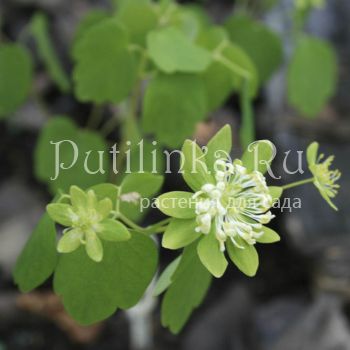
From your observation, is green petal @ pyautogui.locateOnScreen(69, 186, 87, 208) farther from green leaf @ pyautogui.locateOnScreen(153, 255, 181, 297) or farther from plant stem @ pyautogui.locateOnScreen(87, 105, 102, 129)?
plant stem @ pyautogui.locateOnScreen(87, 105, 102, 129)

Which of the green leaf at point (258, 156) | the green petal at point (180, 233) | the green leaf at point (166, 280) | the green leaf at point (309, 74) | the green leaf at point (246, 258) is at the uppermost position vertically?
the green leaf at point (258, 156)

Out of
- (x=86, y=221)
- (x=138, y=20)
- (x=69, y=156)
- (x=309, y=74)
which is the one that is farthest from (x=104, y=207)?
(x=309, y=74)

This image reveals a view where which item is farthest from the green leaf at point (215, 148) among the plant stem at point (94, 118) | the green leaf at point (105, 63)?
the plant stem at point (94, 118)

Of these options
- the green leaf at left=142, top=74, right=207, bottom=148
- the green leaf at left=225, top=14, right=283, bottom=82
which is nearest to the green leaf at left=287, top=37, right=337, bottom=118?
the green leaf at left=225, top=14, right=283, bottom=82

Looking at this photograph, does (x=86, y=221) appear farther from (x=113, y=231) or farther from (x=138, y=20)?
(x=138, y=20)

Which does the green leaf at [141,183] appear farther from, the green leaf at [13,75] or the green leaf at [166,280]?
the green leaf at [13,75]

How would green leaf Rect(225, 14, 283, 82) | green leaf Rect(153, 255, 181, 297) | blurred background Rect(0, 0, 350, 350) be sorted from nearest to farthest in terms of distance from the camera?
green leaf Rect(153, 255, 181, 297), green leaf Rect(225, 14, 283, 82), blurred background Rect(0, 0, 350, 350)
